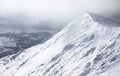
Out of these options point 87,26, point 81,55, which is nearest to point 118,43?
point 81,55

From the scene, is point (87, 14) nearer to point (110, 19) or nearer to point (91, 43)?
point (110, 19)

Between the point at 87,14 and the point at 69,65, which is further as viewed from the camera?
the point at 87,14

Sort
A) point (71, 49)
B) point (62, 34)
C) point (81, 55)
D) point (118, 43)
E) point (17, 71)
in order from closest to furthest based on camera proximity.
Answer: point (118, 43), point (81, 55), point (71, 49), point (17, 71), point (62, 34)

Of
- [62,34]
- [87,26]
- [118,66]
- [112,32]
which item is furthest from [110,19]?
[118,66]

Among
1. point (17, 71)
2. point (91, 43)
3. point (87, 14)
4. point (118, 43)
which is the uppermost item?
point (87, 14)

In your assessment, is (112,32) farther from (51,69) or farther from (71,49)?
(51,69)

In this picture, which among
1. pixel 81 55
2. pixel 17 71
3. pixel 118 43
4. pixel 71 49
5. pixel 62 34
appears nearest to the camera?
pixel 118 43

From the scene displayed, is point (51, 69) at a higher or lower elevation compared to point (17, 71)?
lower
